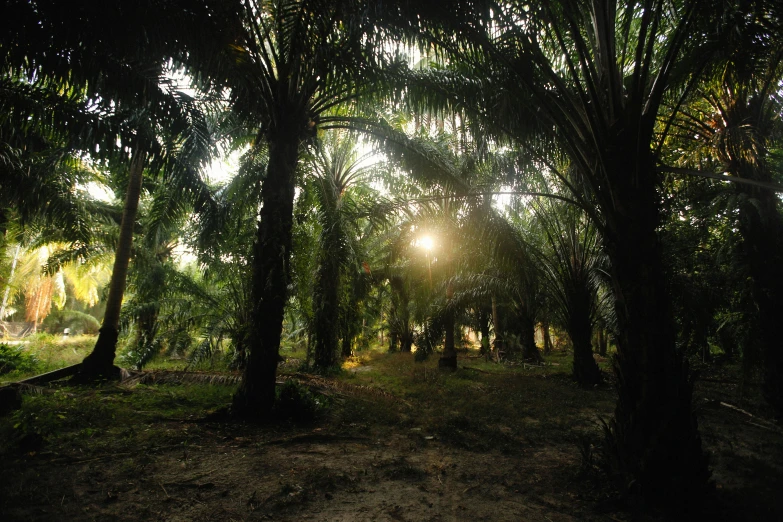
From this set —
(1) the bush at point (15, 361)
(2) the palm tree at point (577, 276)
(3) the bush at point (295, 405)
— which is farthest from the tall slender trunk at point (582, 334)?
(1) the bush at point (15, 361)

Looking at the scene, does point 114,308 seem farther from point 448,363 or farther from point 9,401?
point 448,363

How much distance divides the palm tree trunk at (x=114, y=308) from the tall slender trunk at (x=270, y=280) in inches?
124

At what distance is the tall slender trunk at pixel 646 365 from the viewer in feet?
10.2

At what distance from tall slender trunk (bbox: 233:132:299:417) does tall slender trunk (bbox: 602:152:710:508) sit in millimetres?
4266

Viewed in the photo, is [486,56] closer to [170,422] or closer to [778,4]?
[778,4]

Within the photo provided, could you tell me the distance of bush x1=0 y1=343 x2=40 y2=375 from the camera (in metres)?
9.39

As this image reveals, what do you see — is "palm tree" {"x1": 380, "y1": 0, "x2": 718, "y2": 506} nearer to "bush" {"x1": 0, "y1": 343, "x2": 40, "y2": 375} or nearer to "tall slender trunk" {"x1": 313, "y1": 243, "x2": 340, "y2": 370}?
"tall slender trunk" {"x1": 313, "y1": 243, "x2": 340, "y2": 370}

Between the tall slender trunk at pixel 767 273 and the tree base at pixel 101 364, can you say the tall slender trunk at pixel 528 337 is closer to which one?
the tall slender trunk at pixel 767 273

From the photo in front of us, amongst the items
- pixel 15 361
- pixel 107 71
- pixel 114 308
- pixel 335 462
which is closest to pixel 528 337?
pixel 335 462

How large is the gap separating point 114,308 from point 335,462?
6.48 meters

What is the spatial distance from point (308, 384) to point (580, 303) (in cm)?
694

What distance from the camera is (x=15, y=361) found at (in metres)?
9.77

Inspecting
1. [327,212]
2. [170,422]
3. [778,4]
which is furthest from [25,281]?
[778,4]

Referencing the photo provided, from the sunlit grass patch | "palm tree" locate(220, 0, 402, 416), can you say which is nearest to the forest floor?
the sunlit grass patch
